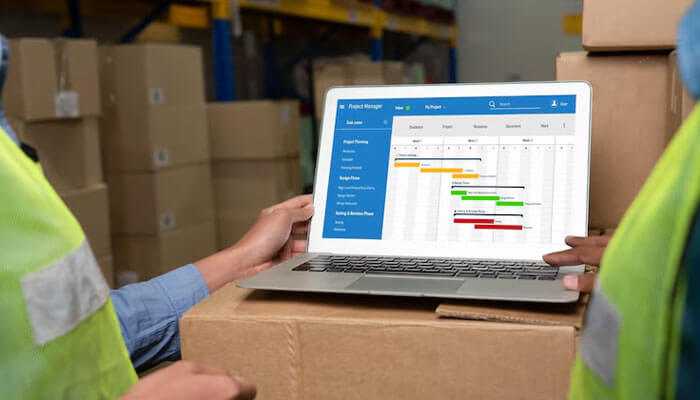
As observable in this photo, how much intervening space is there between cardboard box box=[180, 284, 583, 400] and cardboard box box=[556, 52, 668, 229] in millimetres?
430

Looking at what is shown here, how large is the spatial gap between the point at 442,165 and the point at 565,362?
1.17 ft

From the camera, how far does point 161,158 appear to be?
2.48 metres

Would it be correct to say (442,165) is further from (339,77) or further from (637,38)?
(339,77)

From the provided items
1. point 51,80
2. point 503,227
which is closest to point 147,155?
point 51,80

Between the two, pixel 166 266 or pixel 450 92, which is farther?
pixel 166 266

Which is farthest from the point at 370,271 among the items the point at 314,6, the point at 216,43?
the point at 314,6

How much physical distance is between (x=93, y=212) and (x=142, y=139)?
0.33 meters

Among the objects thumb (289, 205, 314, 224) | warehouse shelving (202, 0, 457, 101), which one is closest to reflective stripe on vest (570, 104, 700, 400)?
thumb (289, 205, 314, 224)

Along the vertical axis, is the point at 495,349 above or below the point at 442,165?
below

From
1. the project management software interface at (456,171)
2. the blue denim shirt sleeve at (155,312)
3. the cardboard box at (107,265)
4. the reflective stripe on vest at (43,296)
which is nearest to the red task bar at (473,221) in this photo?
the project management software interface at (456,171)

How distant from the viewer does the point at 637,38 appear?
3.38ft

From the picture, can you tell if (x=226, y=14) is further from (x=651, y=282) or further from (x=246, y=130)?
(x=651, y=282)

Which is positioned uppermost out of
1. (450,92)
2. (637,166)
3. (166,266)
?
(450,92)

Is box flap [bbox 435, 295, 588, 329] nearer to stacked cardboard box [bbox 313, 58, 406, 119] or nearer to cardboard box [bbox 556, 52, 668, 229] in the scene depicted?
cardboard box [bbox 556, 52, 668, 229]
